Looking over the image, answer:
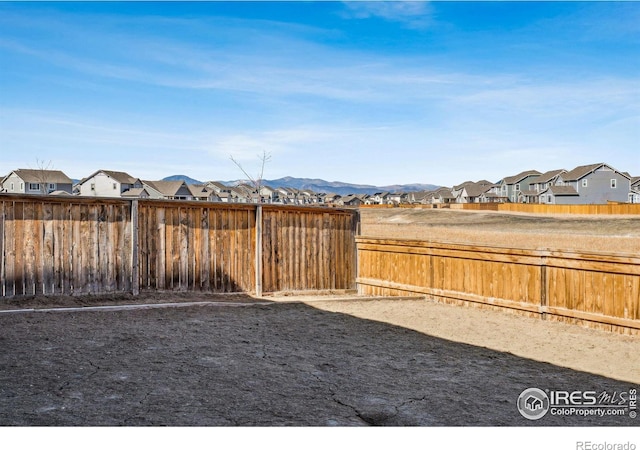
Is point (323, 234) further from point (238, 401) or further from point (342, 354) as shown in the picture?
point (238, 401)

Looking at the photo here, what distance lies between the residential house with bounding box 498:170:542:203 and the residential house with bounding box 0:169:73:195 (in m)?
80.1

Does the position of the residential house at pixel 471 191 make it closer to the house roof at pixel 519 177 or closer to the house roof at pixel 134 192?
the house roof at pixel 519 177

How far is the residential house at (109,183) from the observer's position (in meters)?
89.0

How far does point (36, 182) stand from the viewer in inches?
3565

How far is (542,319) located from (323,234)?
229 inches

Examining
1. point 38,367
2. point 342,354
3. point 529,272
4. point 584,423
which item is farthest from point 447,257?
point 38,367

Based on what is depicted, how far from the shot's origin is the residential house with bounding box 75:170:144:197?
89.0 m

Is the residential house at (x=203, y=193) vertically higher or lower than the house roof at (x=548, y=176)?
lower

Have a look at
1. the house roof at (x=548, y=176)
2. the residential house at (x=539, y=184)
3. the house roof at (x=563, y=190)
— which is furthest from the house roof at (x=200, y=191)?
the house roof at (x=563, y=190)

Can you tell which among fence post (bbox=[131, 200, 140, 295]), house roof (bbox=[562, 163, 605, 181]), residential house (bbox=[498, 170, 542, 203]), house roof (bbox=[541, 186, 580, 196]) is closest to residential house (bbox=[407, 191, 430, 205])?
residential house (bbox=[498, 170, 542, 203])

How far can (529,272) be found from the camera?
37.0 ft

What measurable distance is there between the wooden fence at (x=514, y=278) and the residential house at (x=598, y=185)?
83.3 meters

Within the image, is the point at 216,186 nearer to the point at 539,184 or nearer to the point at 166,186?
the point at 166,186

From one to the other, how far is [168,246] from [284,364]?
6090mm
